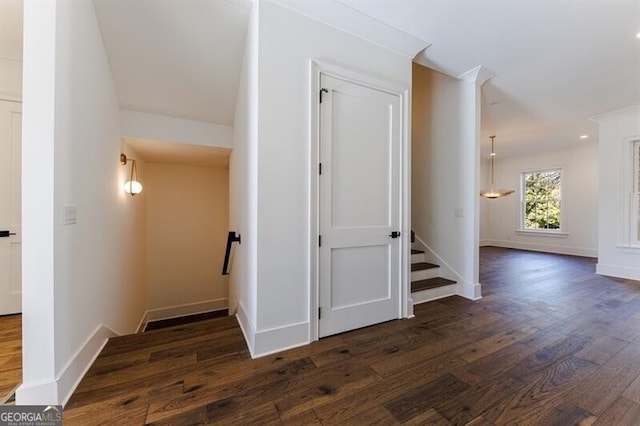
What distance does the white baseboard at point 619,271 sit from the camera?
4.03 m

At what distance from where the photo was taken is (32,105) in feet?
4.31

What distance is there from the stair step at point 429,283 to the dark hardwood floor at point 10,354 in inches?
134

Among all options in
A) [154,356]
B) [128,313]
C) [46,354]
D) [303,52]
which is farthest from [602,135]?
[128,313]

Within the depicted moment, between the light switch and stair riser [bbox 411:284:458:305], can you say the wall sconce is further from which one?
stair riser [bbox 411:284:458:305]

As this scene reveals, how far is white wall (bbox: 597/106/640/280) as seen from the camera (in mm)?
4055

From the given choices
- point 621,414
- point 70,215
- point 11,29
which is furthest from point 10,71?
point 621,414

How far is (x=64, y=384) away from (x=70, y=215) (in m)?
0.97

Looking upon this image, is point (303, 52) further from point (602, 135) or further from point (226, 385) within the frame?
point (602, 135)

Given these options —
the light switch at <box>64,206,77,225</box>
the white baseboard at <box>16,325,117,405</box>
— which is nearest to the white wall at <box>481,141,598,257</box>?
the light switch at <box>64,206,77,225</box>

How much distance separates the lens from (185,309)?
4.48 meters

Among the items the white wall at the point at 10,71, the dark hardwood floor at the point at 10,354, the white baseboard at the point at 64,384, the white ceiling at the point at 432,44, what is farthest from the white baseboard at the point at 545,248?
the white wall at the point at 10,71

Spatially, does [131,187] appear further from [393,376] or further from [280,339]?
[393,376]

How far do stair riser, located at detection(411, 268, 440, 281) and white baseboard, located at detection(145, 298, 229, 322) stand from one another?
11.7 ft

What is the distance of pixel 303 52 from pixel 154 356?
8.69ft
